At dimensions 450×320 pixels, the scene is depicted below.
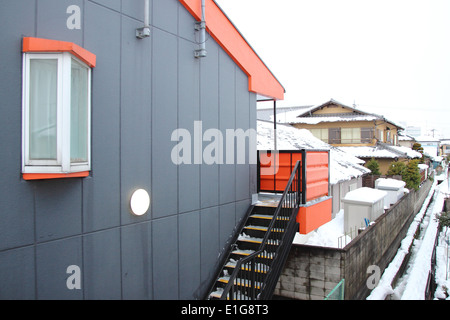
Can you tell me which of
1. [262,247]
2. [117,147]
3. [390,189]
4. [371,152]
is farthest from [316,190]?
[371,152]

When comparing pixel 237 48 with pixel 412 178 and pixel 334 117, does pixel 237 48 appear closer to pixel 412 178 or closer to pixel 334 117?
pixel 412 178

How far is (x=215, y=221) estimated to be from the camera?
232 inches

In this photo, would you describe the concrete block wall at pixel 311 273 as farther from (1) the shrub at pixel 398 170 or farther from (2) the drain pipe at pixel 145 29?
(1) the shrub at pixel 398 170

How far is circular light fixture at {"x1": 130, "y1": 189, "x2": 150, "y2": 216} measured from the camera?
4.25 m

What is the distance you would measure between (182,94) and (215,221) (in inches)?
93.3

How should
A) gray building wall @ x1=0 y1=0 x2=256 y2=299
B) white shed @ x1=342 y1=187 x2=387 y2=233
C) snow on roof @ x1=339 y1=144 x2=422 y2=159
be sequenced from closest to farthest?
gray building wall @ x1=0 y1=0 x2=256 y2=299 < white shed @ x1=342 y1=187 x2=387 y2=233 < snow on roof @ x1=339 y1=144 x2=422 y2=159

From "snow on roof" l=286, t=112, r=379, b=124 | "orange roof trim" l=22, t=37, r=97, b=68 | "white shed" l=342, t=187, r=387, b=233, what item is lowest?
"white shed" l=342, t=187, r=387, b=233

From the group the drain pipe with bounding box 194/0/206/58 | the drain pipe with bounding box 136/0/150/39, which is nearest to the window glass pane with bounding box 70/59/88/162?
the drain pipe with bounding box 136/0/150/39

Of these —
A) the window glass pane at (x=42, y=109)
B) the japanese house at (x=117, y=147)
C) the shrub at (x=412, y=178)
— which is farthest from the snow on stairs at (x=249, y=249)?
the shrub at (x=412, y=178)

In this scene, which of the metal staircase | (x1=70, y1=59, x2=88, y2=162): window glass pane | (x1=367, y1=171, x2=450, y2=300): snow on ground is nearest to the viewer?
(x1=70, y1=59, x2=88, y2=162): window glass pane

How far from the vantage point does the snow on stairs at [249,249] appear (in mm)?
5551

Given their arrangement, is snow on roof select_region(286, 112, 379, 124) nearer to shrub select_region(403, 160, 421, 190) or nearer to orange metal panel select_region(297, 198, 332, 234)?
shrub select_region(403, 160, 421, 190)

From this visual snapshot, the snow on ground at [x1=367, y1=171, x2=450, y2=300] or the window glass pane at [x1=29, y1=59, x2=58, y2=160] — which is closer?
the window glass pane at [x1=29, y1=59, x2=58, y2=160]
